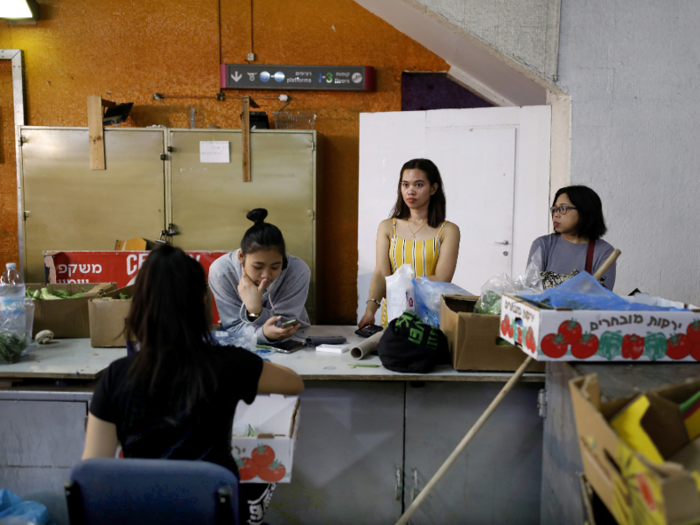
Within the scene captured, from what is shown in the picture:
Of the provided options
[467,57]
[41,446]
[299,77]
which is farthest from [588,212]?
[299,77]

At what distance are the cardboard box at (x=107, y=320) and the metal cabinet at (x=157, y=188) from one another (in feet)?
6.46

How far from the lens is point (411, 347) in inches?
60.9

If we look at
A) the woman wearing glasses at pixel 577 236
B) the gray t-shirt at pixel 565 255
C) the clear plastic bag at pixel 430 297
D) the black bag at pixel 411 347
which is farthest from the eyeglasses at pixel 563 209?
the black bag at pixel 411 347

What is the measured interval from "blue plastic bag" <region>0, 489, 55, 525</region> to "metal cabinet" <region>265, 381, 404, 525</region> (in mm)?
716

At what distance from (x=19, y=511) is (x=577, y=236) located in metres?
2.37

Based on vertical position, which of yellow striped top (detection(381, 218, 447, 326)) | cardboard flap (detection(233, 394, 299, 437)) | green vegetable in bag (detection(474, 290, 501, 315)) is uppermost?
yellow striped top (detection(381, 218, 447, 326))

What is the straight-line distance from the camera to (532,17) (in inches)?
110

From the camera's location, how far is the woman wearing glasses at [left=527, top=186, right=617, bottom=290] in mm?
2123

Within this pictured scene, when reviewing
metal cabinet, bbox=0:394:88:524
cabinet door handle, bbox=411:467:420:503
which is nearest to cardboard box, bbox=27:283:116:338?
metal cabinet, bbox=0:394:88:524

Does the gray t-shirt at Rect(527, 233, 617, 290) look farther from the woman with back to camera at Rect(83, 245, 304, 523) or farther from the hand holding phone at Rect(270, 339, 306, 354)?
the woman with back to camera at Rect(83, 245, 304, 523)

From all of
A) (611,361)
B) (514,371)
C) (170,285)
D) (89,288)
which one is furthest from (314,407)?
(89,288)

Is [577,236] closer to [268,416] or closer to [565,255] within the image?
[565,255]

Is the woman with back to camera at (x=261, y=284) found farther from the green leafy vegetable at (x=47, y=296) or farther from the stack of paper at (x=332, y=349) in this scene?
the green leafy vegetable at (x=47, y=296)

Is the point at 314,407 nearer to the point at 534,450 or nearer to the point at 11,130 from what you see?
the point at 534,450
